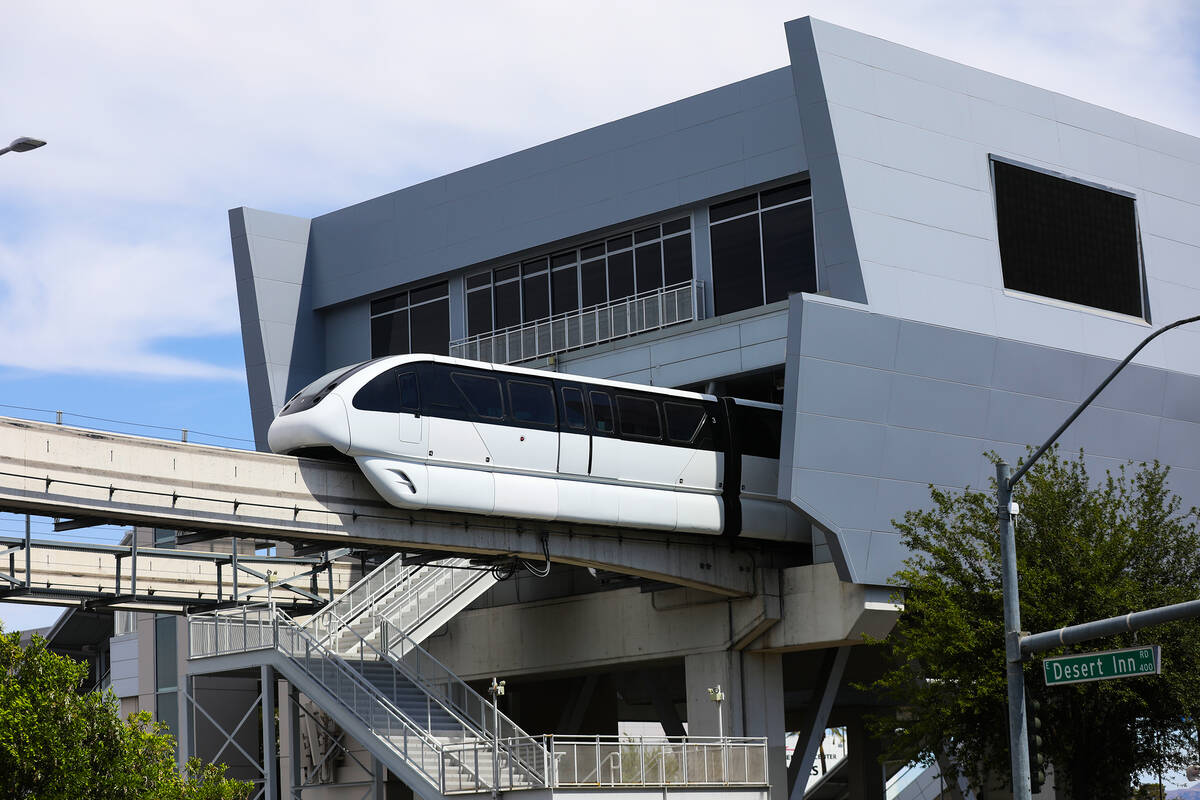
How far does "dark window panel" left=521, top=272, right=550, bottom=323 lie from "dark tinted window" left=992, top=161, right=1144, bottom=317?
1287 centimetres

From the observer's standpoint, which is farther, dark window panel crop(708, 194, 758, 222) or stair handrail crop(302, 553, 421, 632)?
dark window panel crop(708, 194, 758, 222)

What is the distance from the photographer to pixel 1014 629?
22.2m

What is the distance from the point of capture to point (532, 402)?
3219 centimetres

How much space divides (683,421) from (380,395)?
305 inches

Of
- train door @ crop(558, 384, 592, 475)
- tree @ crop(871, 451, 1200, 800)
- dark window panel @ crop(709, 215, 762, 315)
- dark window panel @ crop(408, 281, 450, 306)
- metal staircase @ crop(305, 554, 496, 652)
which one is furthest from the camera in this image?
dark window panel @ crop(408, 281, 450, 306)

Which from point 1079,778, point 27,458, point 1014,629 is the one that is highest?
point 27,458

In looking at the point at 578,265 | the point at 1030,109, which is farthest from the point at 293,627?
the point at 1030,109

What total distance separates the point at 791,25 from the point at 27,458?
61.5ft

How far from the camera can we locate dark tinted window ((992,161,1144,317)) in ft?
127

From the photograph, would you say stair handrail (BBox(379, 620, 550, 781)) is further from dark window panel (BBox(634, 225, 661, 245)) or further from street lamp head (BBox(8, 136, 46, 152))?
street lamp head (BBox(8, 136, 46, 152))

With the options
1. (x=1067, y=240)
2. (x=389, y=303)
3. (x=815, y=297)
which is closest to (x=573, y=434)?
(x=815, y=297)

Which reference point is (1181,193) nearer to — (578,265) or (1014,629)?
(578,265)

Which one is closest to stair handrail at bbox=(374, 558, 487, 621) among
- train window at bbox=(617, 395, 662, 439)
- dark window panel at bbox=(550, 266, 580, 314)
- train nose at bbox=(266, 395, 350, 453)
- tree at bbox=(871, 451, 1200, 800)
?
train window at bbox=(617, 395, 662, 439)

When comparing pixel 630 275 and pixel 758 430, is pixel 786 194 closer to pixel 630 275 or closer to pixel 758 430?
pixel 630 275
